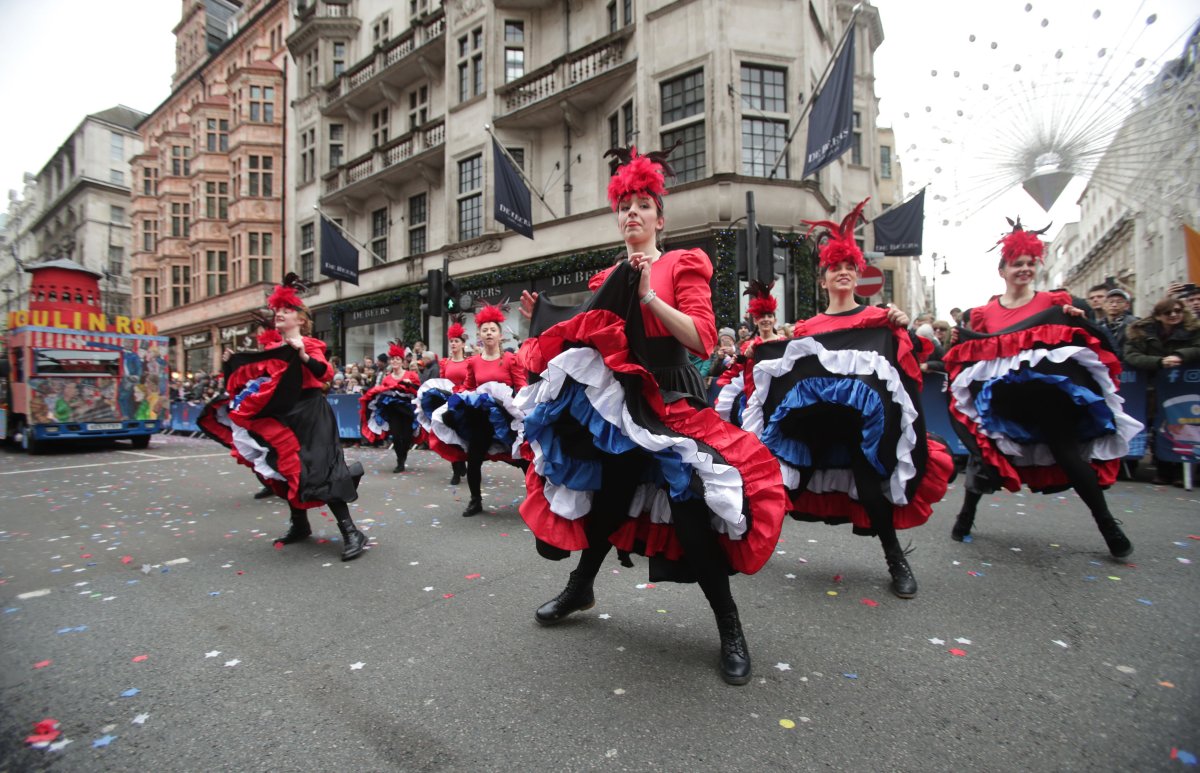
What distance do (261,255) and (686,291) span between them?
3383cm

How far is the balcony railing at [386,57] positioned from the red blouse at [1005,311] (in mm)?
22461

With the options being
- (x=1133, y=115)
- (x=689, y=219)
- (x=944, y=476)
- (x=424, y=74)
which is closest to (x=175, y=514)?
(x=944, y=476)

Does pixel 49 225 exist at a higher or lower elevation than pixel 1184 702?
higher

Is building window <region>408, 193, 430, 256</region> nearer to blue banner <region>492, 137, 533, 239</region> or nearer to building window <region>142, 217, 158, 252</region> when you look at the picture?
blue banner <region>492, 137, 533, 239</region>

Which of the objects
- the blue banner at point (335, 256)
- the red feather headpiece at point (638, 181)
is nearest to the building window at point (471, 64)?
the blue banner at point (335, 256)

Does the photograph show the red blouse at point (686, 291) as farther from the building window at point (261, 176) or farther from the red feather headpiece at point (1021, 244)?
the building window at point (261, 176)

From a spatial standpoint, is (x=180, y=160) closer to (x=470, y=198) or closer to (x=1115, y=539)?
(x=470, y=198)

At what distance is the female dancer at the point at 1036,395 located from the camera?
3896 millimetres

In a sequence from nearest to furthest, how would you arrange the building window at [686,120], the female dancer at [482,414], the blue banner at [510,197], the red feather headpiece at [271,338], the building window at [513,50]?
the red feather headpiece at [271,338]
the female dancer at [482,414]
the building window at [686,120]
the blue banner at [510,197]
the building window at [513,50]

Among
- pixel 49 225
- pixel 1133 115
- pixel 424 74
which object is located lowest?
pixel 1133 115

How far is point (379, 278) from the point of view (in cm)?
2383

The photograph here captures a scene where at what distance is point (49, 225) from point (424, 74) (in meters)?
60.2

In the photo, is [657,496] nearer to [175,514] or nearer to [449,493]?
[449,493]

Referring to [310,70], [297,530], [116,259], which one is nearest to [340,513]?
[297,530]
